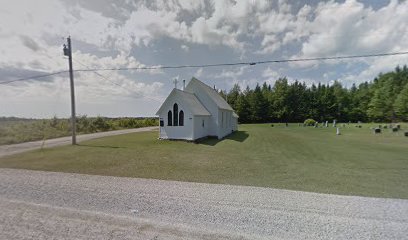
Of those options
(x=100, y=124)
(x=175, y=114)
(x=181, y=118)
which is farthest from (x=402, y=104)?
(x=100, y=124)

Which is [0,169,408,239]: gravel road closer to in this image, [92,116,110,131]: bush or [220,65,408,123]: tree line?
[92,116,110,131]: bush

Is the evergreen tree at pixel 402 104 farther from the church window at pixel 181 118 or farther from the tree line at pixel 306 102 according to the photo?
the church window at pixel 181 118

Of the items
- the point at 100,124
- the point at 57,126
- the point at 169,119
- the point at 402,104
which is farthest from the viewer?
the point at 402,104

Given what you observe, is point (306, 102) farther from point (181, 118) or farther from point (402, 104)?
point (181, 118)

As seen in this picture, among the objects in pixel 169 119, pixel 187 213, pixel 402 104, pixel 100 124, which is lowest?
pixel 187 213

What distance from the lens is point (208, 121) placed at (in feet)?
73.5

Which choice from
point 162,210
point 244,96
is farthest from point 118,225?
point 244,96

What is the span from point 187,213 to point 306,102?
6702 cm

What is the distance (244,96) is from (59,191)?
195 ft

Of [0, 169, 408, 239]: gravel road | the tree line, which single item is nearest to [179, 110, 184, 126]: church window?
[0, 169, 408, 239]: gravel road

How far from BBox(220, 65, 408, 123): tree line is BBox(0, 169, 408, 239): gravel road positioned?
56.5 metres

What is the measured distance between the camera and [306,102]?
209 feet

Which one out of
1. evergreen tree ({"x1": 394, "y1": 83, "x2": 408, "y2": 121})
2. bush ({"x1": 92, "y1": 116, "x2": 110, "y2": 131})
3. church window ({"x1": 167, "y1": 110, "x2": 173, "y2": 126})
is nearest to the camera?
church window ({"x1": 167, "y1": 110, "x2": 173, "y2": 126})

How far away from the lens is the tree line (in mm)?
61656
